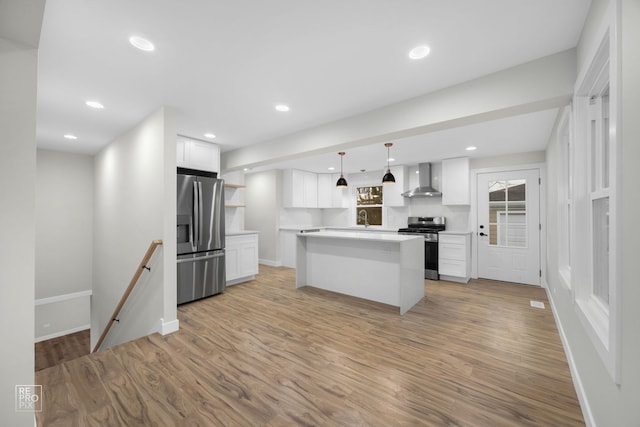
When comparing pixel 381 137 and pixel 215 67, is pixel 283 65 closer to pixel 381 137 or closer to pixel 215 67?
pixel 215 67

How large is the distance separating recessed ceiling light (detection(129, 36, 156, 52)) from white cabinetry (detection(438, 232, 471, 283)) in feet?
17.6

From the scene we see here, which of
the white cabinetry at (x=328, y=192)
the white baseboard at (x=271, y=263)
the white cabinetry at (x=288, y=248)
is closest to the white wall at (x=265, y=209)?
the white baseboard at (x=271, y=263)

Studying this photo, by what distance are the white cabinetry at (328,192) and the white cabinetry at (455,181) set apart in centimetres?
288

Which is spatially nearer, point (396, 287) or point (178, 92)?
point (178, 92)

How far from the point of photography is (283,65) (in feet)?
7.43

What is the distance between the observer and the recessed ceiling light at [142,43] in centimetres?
192

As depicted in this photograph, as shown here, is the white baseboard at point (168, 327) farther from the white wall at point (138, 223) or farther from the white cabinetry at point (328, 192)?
the white cabinetry at point (328, 192)

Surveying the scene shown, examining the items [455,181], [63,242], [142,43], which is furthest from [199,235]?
[455,181]

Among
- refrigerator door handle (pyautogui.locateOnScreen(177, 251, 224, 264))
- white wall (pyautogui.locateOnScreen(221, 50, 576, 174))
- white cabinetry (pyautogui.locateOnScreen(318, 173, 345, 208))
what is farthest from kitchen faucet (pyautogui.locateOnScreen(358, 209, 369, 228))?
refrigerator door handle (pyautogui.locateOnScreen(177, 251, 224, 264))

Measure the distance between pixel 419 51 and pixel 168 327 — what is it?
371 cm

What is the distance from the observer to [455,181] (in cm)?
562

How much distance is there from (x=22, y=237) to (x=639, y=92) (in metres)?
2.85

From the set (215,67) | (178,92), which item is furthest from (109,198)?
(215,67)

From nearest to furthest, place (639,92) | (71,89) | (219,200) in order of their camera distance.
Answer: (639,92) < (71,89) < (219,200)
